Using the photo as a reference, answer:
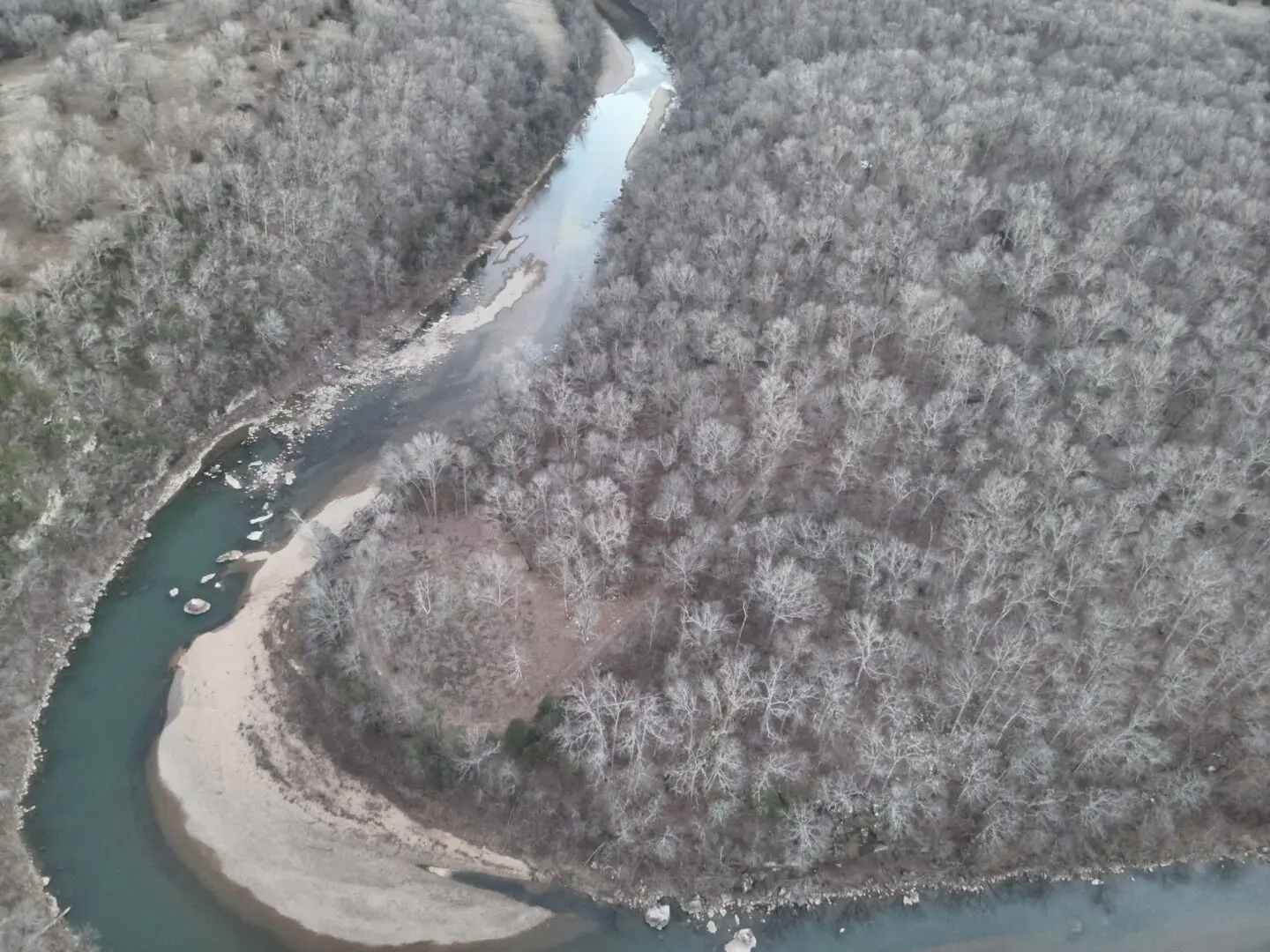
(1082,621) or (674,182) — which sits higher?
(674,182)

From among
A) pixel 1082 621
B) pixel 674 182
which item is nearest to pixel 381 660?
pixel 1082 621

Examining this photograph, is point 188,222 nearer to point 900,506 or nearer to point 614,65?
point 900,506

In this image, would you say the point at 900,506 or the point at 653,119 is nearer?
the point at 900,506

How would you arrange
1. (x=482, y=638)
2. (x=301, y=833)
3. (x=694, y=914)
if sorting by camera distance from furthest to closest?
1. (x=482, y=638)
2. (x=301, y=833)
3. (x=694, y=914)

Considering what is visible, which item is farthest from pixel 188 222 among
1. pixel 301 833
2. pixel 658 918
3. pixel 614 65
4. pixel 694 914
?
pixel 614 65

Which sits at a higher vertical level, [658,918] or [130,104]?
[130,104]

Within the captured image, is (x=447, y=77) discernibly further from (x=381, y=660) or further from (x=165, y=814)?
(x=165, y=814)
